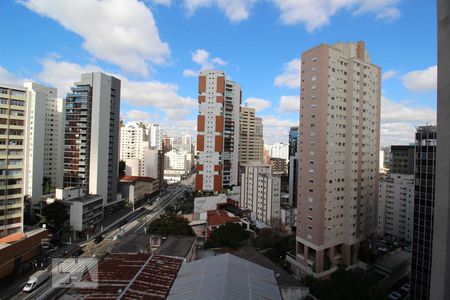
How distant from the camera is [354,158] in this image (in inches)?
Result: 871

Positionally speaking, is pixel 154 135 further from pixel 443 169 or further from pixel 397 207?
pixel 443 169

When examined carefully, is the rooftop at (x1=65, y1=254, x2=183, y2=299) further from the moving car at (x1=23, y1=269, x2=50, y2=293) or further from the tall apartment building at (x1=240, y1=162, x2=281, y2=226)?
the tall apartment building at (x1=240, y1=162, x2=281, y2=226)

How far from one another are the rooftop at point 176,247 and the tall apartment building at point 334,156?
32.0 ft

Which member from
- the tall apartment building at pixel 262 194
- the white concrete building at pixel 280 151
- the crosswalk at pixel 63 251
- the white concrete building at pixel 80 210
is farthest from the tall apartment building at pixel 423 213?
the white concrete building at pixel 280 151

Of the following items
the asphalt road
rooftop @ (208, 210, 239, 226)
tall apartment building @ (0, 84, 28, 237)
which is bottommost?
the asphalt road

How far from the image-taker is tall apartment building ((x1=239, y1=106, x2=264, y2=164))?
5938 centimetres

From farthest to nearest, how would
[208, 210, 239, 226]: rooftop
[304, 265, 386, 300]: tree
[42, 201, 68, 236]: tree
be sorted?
[208, 210, 239, 226]: rooftop, [42, 201, 68, 236]: tree, [304, 265, 386, 300]: tree

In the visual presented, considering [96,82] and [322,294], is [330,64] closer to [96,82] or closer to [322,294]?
[322,294]

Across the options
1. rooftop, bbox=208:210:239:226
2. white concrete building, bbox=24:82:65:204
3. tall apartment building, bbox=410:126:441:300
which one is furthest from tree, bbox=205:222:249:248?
white concrete building, bbox=24:82:65:204

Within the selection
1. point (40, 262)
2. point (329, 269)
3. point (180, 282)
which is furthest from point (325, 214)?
point (40, 262)

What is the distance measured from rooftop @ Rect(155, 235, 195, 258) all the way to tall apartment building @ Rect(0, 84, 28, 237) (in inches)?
546

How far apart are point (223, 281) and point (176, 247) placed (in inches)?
Result: 264

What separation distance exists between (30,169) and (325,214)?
31.7m

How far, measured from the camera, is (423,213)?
664 inches
